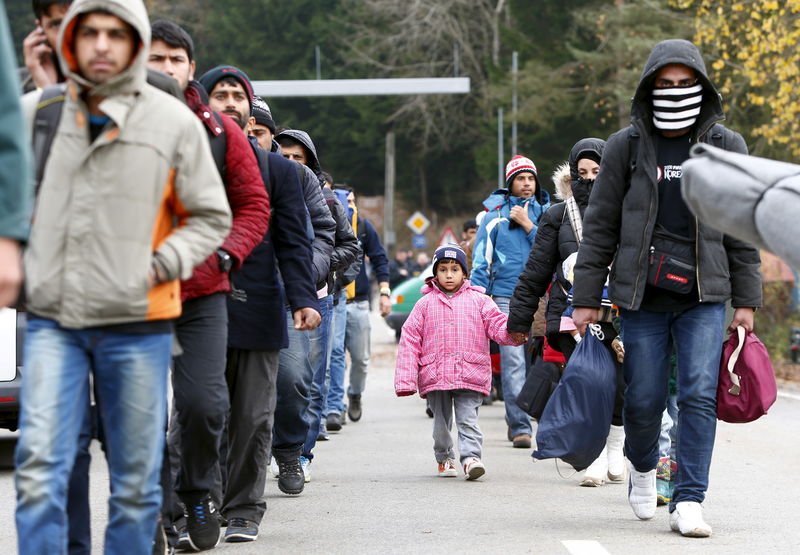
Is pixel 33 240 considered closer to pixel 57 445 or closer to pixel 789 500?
pixel 57 445

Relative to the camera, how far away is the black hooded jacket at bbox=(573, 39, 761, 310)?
22.8ft

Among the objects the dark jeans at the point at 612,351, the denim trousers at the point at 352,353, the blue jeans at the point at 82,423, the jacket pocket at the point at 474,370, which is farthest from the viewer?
the denim trousers at the point at 352,353

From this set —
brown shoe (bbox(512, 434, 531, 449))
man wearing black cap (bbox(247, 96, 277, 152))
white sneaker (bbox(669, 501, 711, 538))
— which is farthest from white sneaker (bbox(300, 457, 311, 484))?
white sneaker (bbox(669, 501, 711, 538))

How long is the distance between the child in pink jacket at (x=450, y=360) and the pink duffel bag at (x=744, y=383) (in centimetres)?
263

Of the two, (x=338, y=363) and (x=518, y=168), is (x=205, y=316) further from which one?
(x=338, y=363)

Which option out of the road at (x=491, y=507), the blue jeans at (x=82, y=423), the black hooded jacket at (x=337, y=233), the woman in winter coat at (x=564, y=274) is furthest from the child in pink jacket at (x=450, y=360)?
the blue jeans at (x=82, y=423)

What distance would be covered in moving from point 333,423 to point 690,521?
20.8ft

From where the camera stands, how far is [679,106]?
7.03 meters

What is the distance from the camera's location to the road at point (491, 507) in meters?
6.86

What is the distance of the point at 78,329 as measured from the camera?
459 centimetres

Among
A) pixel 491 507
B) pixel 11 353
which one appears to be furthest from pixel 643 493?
pixel 11 353

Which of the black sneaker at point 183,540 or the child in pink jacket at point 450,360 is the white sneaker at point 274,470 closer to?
the child in pink jacket at point 450,360

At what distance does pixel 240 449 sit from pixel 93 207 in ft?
8.38

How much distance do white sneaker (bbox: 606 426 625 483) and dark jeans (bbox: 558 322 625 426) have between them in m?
0.37
